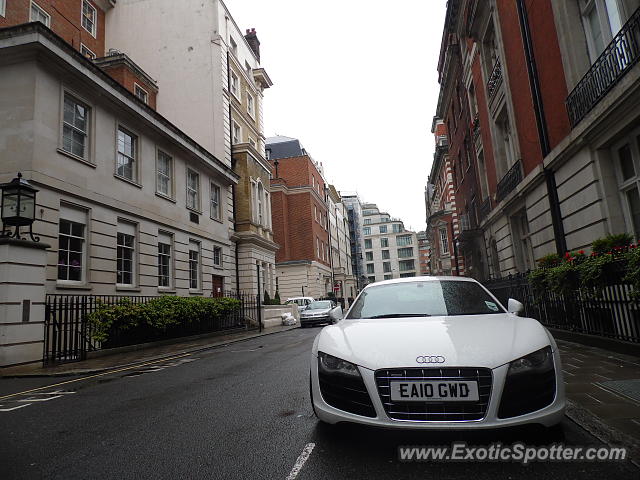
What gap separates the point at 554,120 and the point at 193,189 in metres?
15.3

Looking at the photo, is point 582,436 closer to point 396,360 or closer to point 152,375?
point 396,360

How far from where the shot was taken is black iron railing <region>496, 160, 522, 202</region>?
545 inches

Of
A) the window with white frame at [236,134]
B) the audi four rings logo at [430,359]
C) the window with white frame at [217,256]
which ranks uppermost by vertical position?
the window with white frame at [236,134]

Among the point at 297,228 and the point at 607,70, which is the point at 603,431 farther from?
the point at 297,228

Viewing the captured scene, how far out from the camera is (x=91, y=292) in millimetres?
12367

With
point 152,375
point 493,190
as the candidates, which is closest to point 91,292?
point 152,375

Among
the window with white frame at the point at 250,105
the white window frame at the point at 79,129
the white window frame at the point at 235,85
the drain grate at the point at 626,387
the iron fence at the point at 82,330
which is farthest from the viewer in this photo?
the window with white frame at the point at 250,105

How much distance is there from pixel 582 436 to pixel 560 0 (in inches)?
402

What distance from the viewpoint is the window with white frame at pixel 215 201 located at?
857 inches

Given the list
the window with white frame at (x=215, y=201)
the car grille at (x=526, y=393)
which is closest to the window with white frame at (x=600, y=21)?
the car grille at (x=526, y=393)

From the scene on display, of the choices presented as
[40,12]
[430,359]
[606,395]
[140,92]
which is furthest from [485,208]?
[40,12]

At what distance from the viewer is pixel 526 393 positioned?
2.84 m

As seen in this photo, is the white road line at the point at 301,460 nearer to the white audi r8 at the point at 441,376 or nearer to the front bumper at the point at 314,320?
A: the white audi r8 at the point at 441,376

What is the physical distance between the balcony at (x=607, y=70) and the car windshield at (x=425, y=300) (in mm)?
5655
